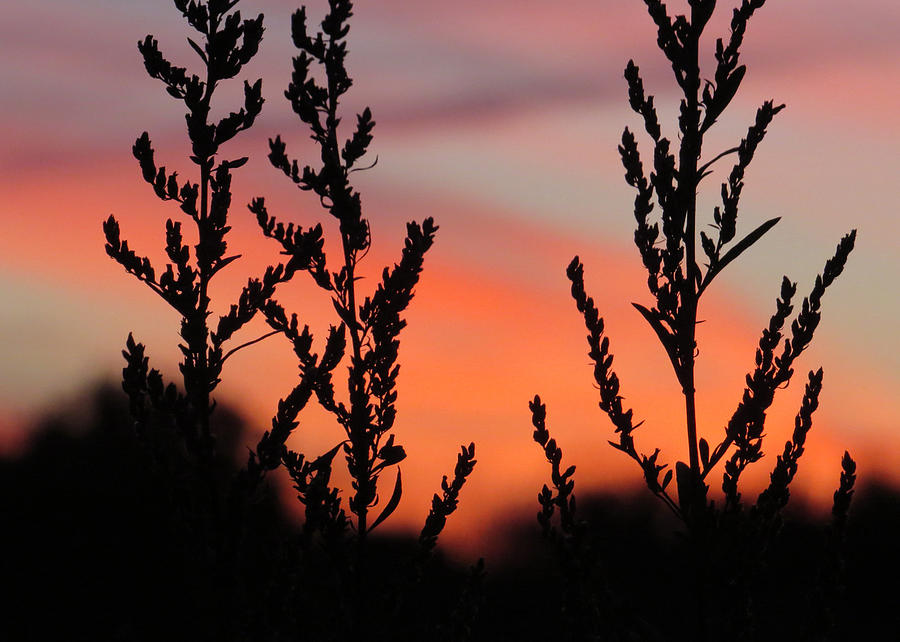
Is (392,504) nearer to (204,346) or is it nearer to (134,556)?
(204,346)

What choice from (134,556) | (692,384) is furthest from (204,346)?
(134,556)

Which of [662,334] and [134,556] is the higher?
[662,334]

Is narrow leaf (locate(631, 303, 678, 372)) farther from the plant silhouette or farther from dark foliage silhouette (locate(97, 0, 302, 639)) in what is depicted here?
dark foliage silhouette (locate(97, 0, 302, 639))

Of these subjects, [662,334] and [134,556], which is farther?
[134,556]

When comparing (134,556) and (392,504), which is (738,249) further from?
(134,556)

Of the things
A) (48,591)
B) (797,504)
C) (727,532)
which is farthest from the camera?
(48,591)

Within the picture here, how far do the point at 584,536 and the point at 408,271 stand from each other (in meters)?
2.20

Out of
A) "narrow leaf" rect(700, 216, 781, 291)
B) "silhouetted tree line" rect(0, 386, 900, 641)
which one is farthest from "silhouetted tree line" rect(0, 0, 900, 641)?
"silhouetted tree line" rect(0, 386, 900, 641)

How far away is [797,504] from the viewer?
6957 mm

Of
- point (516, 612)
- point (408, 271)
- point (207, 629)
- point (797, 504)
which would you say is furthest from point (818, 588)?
point (516, 612)

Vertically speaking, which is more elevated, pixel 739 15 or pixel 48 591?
pixel 739 15

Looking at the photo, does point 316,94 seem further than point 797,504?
Yes

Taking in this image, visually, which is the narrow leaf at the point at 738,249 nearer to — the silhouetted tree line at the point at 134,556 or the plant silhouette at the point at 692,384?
the plant silhouette at the point at 692,384

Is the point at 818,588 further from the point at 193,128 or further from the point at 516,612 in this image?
the point at 516,612
